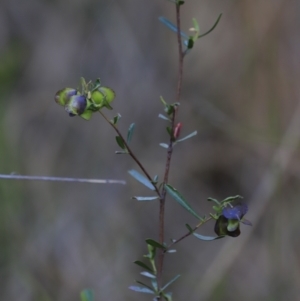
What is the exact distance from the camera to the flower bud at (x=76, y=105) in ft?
1.18

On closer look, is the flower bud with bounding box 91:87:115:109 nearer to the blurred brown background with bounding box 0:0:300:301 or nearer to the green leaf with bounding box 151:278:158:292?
the green leaf with bounding box 151:278:158:292

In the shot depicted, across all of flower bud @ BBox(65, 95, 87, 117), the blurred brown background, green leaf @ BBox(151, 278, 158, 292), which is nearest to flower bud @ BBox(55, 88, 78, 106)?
flower bud @ BBox(65, 95, 87, 117)

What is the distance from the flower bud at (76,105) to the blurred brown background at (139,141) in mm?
1132

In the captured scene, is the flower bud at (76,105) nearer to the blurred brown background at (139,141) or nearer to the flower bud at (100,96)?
the flower bud at (100,96)

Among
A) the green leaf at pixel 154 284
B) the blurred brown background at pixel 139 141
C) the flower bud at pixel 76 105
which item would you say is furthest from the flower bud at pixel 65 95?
the blurred brown background at pixel 139 141

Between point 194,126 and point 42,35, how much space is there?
0.58 m

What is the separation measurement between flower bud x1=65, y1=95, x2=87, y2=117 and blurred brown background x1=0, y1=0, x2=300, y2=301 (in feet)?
3.71

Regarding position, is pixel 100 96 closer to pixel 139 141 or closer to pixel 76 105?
pixel 76 105

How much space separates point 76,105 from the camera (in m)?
0.36

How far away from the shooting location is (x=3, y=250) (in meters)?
1.46

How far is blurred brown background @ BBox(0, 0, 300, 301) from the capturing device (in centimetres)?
148

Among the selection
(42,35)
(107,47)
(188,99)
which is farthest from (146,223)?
(42,35)

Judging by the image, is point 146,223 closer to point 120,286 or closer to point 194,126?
point 120,286

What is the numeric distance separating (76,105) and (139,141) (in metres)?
1.22
